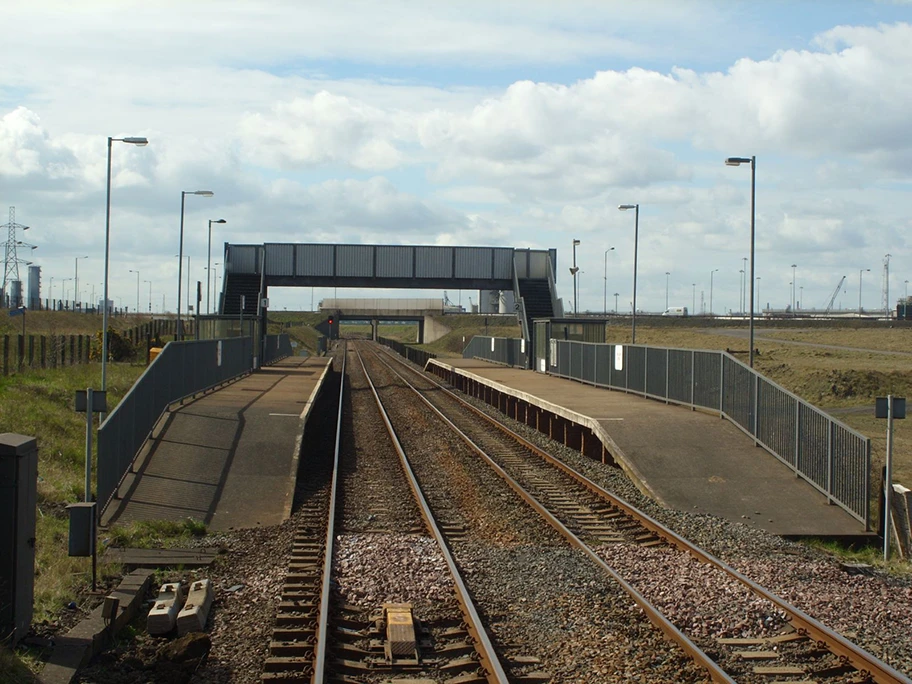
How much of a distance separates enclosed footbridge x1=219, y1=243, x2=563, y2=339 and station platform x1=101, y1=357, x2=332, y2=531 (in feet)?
87.1

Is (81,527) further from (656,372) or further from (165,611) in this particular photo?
(656,372)

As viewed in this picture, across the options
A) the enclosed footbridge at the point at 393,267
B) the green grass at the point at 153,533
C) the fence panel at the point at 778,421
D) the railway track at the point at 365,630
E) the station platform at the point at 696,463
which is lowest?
the green grass at the point at 153,533

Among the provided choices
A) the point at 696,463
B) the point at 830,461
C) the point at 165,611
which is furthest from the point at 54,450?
the point at 830,461

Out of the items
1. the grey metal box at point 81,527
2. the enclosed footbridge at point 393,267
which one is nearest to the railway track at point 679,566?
the grey metal box at point 81,527

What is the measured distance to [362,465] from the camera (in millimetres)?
19844

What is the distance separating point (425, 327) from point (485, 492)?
384ft

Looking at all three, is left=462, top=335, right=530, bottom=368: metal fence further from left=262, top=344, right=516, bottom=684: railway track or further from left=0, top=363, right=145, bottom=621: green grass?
left=262, top=344, right=516, bottom=684: railway track

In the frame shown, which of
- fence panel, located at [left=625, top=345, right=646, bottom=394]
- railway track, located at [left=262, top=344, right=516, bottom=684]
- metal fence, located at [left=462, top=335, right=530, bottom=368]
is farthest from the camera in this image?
metal fence, located at [left=462, top=335, right=530, bottom=368]

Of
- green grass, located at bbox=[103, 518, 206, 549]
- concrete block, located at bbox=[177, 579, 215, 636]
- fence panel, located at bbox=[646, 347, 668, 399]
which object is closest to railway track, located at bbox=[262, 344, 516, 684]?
concrete block, located at bbox=[177, 579, 215, 636]

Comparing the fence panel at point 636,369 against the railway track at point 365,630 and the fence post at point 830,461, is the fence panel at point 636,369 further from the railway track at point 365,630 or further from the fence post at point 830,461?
the railway track at point 365,630

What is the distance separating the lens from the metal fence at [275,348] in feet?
159

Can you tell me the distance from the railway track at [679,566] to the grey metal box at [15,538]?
536cm

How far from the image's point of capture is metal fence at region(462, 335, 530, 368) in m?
46.7

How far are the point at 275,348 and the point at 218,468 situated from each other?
3885 cm
